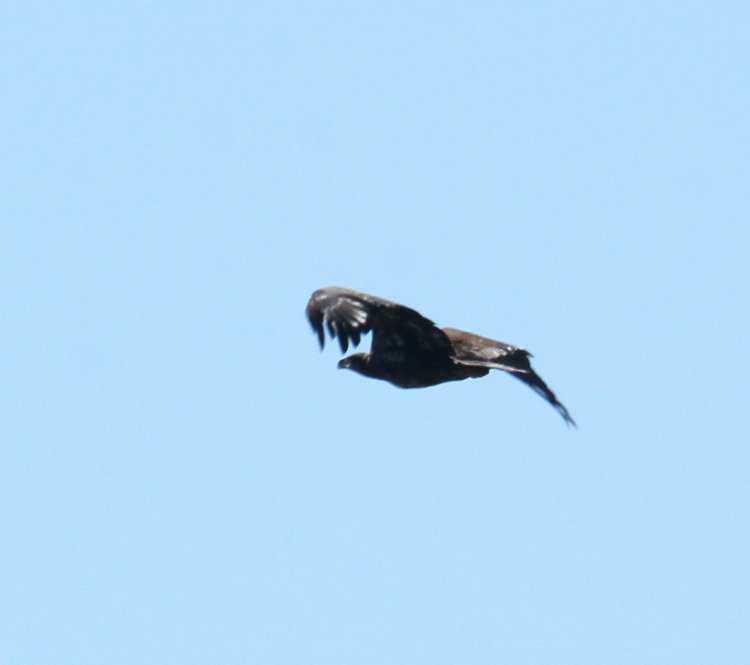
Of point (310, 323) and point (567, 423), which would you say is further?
point (567, 423)

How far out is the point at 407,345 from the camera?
22.7m

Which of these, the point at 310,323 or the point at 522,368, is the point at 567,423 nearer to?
the point at 522,368

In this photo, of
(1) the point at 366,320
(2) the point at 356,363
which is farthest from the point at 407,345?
(2) the point at 356,363

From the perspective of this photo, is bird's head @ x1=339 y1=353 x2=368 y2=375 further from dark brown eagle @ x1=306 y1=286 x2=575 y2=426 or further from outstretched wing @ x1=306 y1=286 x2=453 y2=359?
outstretched wing @ x1=306 y1=286 x2=453 y2=359

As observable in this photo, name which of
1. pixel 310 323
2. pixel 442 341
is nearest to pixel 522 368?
pixel 442 341

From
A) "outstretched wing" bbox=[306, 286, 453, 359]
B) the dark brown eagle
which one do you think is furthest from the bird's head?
"outstretched wing" bbox=[306, 286, 453, 359]

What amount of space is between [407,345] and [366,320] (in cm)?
71

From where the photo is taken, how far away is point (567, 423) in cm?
2367

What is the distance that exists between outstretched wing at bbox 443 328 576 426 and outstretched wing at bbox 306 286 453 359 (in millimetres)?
263

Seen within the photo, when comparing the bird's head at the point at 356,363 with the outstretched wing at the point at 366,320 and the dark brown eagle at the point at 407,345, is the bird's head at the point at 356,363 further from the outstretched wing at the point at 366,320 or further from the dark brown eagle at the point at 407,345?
the outstretched wing at the point at 366,320

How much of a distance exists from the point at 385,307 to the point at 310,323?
0.81 meters

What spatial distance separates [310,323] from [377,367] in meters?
1.28

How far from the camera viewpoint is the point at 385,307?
2200 cm

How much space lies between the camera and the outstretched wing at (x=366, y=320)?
2203 centimetres
